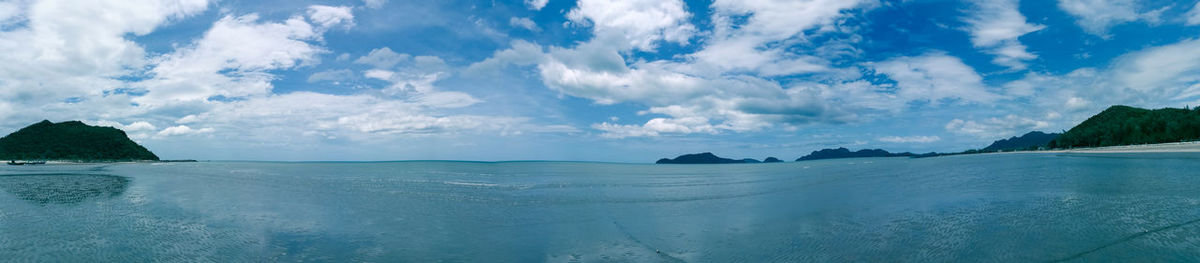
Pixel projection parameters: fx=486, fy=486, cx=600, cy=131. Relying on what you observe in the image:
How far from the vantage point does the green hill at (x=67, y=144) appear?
157 meters

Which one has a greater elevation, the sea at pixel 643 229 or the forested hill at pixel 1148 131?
A: the forested hill at pixel 1148 131

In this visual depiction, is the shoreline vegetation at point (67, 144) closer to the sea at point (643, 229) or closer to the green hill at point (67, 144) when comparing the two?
the green hill at point (67, 144)

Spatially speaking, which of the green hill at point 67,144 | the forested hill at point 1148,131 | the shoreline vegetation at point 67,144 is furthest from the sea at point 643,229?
the green hill at point 67,144

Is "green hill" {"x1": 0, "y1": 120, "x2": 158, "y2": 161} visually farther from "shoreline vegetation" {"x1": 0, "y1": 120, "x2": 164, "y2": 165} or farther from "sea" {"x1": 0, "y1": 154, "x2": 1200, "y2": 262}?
"sea" {"x1": 0, "y1": 154, "x2": 1200, "y2": 262}

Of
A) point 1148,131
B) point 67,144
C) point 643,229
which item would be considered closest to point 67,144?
point 67,144

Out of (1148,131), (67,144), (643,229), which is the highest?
(67,144)

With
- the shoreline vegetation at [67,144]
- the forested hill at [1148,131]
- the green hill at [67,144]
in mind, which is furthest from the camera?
the green hill at [67,144]

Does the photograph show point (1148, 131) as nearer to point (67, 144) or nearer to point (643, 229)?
point (643, 229)

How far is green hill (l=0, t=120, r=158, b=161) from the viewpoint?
156750 millimetres

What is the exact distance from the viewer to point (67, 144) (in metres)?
165

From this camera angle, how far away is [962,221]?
1773 cm

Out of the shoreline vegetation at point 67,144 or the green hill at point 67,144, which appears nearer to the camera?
the shoreline vegetation at point 67,144

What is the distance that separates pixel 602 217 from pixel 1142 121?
171m

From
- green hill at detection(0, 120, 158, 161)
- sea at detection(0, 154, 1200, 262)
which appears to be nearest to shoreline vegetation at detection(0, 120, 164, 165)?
green hill at detection(0, 120, 158, 161)
